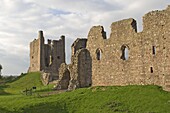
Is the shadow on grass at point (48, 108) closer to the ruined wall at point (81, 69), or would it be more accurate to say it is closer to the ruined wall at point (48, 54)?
the ruined wall at point (81, 69)

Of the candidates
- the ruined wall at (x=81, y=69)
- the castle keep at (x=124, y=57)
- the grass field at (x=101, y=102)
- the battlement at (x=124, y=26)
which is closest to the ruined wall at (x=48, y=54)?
the castle keep at (x=124, y=57)

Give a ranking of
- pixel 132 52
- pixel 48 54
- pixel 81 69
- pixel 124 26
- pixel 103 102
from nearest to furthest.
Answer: pixel 103 102 → pixel 132 52 → pixel 124 26 → pixel 81 69 → pixel 48 54

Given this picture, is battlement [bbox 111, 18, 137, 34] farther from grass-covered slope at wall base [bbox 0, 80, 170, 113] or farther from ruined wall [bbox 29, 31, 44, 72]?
ruined wall [bbox 29, 31, 44, 72]

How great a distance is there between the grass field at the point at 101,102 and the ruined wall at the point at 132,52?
207 centimetres

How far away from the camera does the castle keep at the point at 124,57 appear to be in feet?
96.1

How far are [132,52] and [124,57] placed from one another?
1769 millimetres

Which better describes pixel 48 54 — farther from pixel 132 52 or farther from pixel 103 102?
pixel 103 102

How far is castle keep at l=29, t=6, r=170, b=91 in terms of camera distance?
29.3 m

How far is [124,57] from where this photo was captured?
33.8 meters

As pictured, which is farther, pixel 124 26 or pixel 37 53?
pixel 37 53

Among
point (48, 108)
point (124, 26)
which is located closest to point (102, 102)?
point (48, 108)

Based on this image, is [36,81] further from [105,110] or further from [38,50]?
[105,110]

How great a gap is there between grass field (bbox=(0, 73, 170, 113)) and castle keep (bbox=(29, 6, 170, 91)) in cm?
211

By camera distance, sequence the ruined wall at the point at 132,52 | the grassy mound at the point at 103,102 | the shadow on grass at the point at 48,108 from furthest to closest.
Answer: the ruined wall at the point at 132,52 → the shadow on grass at the point at 48,108 → the grassy mound at the point at 103,102
